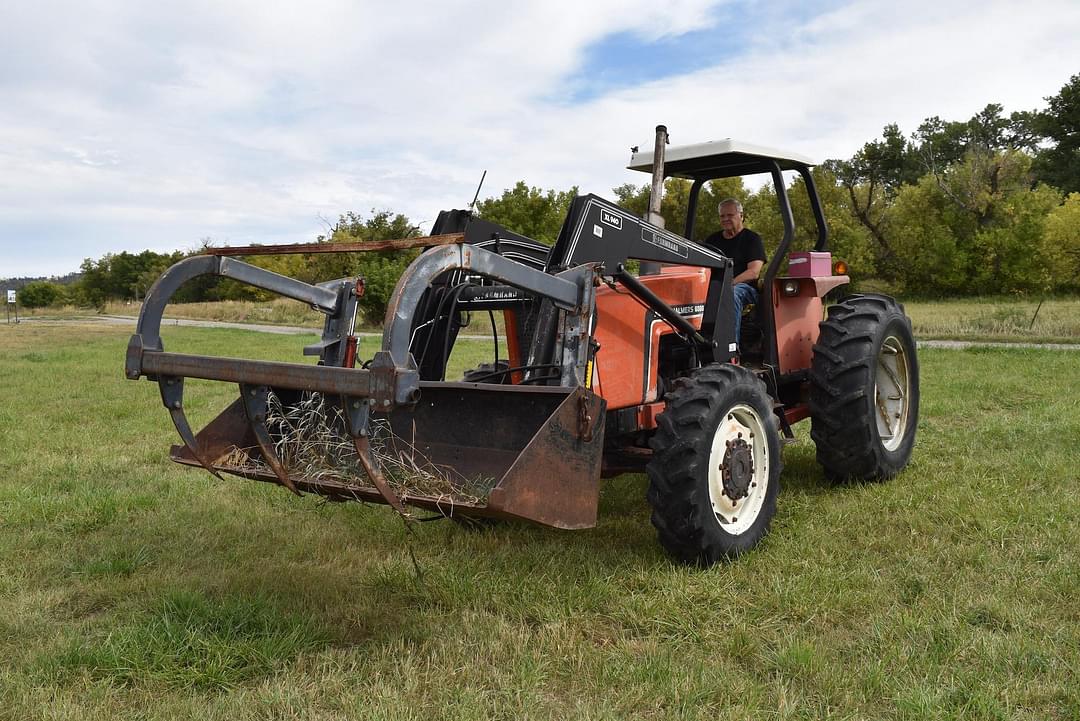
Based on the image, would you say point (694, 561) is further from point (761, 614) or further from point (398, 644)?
point (398, 644)

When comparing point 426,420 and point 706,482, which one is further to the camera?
point 426,420

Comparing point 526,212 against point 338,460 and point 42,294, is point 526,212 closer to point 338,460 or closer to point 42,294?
point 338,460

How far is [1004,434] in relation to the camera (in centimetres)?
750

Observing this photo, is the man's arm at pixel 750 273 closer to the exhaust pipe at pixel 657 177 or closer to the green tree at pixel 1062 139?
the exhaust pipe at pixel 657 177

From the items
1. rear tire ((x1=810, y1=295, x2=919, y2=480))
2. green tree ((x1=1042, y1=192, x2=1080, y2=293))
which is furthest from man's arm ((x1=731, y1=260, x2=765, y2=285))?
green tree ((x1=1042, y1=192, x2=1080, y2=293))

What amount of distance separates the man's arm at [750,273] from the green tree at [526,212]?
83.1ft

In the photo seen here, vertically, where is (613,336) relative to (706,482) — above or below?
above

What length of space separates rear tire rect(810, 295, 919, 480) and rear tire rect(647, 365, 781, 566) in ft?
3.34

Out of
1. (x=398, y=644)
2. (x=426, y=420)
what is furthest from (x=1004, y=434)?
(x=398, y=644)

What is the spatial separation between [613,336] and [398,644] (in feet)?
6.42

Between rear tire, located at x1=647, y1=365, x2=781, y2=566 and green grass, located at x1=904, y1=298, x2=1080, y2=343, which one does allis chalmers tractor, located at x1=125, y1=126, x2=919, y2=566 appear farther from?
green grass, located at x1=904, y1=298, x2=1080, y2=343

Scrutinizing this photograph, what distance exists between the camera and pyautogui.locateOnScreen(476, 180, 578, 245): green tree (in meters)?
31.7

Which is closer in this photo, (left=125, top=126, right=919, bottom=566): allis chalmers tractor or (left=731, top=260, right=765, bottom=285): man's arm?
(left=125, top=126, right=919, bottom=566): allis chalmers tractor

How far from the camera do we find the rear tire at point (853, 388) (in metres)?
5.54
